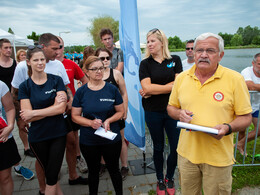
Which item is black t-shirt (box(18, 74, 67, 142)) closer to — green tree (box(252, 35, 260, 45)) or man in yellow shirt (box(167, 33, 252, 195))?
man in yellow shirt (box(167, 33, 252, 195))

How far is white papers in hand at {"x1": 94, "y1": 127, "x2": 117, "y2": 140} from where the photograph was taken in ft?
6.95

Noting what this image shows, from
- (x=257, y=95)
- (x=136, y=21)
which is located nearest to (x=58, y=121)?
(x=136, y=21)

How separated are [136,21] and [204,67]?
1.94 meters

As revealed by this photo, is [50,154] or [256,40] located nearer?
[50,154]

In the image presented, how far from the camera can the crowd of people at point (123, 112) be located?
1.68 m

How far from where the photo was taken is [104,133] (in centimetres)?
217

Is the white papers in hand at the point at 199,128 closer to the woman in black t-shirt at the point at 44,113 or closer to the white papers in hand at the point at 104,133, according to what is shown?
the white papers in hand at the point at 104,133

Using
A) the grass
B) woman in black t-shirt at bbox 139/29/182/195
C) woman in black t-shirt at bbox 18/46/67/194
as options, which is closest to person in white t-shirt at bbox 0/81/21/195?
woman in black t-shirt at bbox 18/46/67/194

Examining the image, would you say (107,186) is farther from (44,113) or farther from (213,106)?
(213,106)

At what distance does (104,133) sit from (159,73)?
1100mm

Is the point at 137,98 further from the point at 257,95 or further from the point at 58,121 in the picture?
the point at 257,95

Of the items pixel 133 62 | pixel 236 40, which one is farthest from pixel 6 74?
pixel 236 40

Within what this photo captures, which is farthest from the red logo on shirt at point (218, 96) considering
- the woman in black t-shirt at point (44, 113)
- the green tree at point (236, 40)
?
the green tree at point (236, 40)

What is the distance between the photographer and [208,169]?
1.81 m
